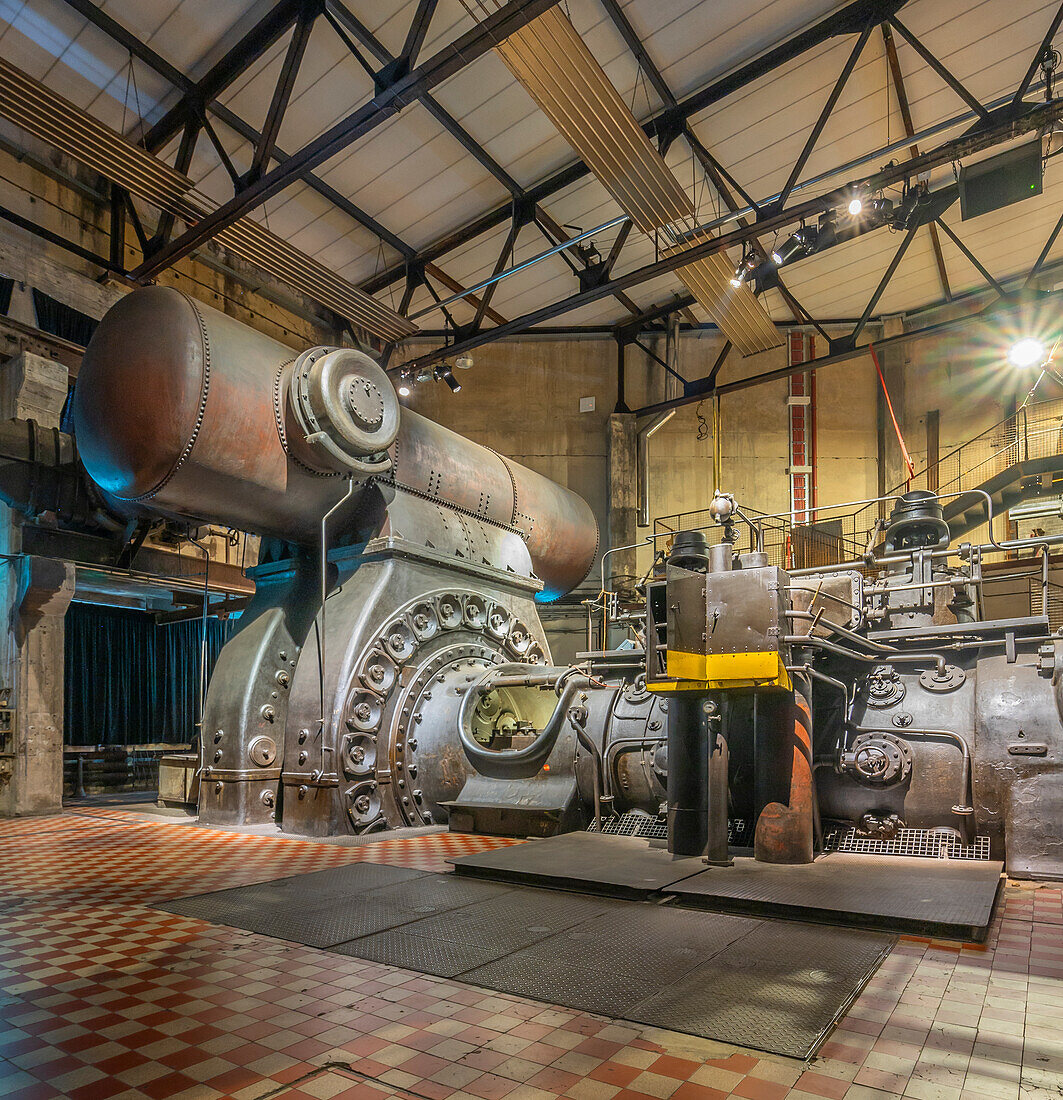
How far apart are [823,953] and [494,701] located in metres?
4.72

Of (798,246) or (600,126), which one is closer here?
(600,126)

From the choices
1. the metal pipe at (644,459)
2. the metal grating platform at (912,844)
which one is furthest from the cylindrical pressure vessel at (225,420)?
the metal pipe at (644,459)

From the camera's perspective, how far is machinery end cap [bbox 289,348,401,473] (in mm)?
6645

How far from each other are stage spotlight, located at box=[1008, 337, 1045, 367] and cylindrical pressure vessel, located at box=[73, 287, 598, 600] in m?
10.7

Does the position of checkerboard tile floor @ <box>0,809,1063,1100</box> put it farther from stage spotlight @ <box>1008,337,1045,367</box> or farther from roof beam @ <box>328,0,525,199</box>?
stage spotlight @ <box>1008,337,1045,367</box>

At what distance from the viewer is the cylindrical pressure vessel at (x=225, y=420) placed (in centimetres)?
606

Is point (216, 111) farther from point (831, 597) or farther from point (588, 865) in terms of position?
point (588, 865)

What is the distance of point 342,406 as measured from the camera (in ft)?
22.0

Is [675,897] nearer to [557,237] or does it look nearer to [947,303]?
[557,237]

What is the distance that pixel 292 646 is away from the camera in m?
7.53

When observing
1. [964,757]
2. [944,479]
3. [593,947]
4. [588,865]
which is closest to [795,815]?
[964,757]

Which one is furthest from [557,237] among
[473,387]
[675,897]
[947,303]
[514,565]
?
[675,897]

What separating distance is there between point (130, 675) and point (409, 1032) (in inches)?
436

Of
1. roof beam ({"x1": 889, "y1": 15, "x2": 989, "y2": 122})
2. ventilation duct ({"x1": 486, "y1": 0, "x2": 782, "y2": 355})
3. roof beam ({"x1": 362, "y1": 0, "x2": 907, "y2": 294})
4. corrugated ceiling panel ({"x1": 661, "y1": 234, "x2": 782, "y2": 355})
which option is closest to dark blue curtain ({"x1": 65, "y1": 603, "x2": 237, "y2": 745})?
roof beam ({"x1": 362, "y1": 0, "x2": 907, "y2": 294})
